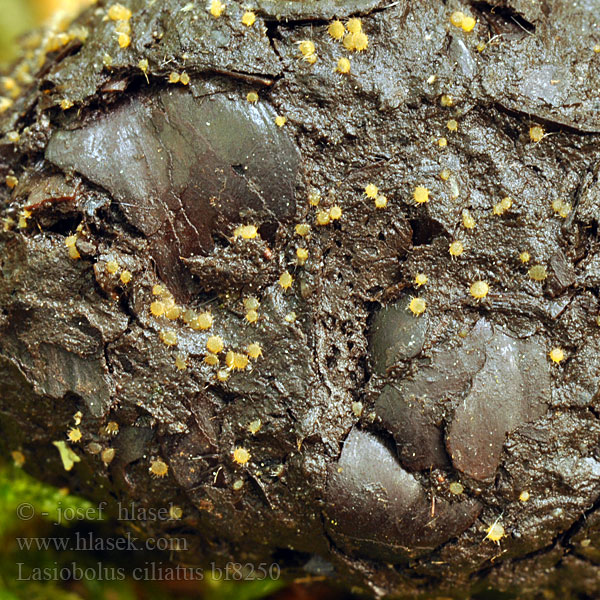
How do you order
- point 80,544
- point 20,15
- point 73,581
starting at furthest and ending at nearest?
point 20,15 < point 73,581 < point 80,544

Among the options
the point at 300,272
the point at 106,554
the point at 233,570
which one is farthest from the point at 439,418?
the point at 106,554

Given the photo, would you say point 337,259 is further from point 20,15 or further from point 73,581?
point 20,15

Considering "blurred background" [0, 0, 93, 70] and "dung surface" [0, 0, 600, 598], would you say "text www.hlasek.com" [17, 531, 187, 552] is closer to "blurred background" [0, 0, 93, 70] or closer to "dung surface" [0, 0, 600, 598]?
"dung surface" [0, 0, 600, 598]

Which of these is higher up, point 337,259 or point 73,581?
point 337,259

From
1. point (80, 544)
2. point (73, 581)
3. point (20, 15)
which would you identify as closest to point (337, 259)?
point (80, 544)

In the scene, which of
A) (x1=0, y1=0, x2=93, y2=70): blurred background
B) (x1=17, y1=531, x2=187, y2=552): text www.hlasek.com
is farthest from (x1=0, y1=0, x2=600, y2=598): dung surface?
(x1=0, y1=0, x2=93, y2=70): blurred background

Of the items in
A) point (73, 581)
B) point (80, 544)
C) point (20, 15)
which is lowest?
point (73, 581)

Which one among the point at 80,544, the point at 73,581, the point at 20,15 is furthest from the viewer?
the point at 20,15

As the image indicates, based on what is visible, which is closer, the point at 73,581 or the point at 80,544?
the point at 80,544

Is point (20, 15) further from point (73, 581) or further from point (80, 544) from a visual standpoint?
point (73, 581)
